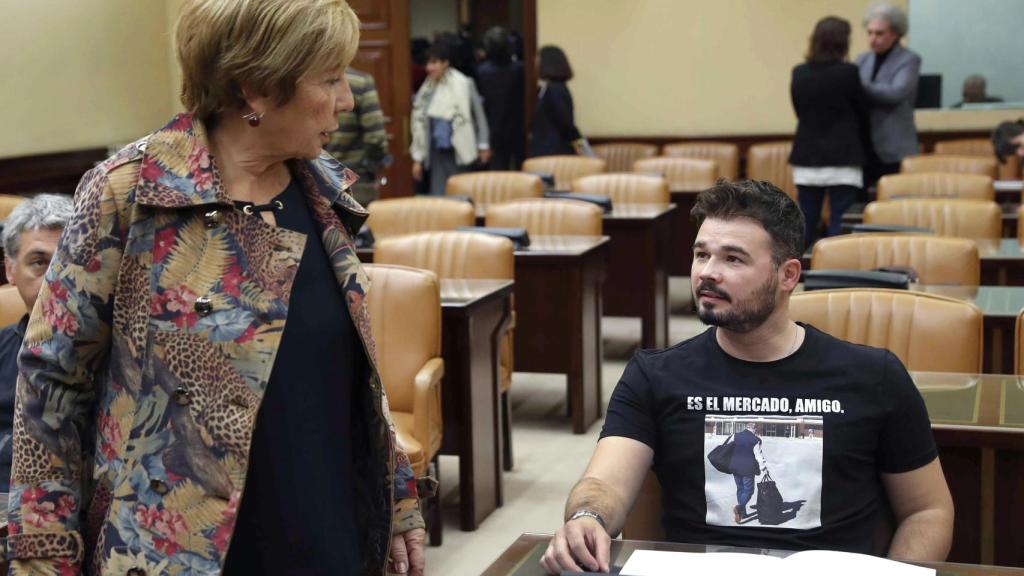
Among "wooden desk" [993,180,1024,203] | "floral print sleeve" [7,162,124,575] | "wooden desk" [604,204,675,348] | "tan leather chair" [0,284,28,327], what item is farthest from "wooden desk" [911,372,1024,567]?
"wooden desk" [993,180,1024,203]

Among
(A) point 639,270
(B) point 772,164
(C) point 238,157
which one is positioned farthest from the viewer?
(B) point 772,164

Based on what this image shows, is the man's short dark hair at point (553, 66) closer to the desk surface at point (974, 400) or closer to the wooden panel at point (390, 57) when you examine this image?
the wooden panel at point (390, 57)

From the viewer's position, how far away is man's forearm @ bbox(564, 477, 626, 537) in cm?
183

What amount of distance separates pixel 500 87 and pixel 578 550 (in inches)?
304

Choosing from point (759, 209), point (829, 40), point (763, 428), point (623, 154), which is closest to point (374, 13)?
point (623, 154)

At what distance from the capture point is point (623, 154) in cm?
1009

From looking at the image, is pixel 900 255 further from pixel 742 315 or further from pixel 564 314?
pixel 742 315

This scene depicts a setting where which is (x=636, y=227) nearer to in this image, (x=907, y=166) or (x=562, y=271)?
(x=562, y=271)

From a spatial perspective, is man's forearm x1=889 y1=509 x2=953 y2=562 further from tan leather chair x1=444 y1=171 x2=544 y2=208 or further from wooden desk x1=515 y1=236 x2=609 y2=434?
tan leather chair x1=444 y1=171 x2=544 y2=208

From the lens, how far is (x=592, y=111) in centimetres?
1041

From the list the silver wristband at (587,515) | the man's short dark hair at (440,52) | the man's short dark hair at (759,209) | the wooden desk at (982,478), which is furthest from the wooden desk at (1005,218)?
the silver wristband at (587,515)

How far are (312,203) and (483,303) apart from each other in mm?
2204

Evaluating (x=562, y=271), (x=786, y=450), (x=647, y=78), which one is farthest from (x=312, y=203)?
(x=647, y=78)

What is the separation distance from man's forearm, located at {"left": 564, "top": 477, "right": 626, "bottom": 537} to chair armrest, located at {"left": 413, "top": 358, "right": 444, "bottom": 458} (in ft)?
4.62
